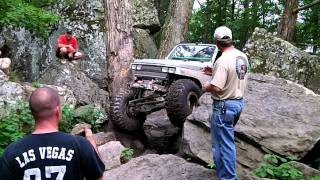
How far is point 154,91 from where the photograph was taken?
8.90 meters

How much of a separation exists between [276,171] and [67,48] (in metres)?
8.93

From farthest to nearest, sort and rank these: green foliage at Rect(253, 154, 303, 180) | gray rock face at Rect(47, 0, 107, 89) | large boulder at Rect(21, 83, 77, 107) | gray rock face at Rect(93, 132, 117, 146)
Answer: gray rock face at Rect(47, 0, 107, 89) < large boulder at Rect(21, 83, 77, 107) < gray rock face at Rect(93, 132, 117, 146) < green foliage at Rect(253, 154, 303, 180)

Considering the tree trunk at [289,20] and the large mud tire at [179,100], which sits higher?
the tree trunk at [289,20]

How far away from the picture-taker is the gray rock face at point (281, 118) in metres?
6.69

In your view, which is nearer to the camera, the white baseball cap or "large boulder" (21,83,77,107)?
the white baseball cap

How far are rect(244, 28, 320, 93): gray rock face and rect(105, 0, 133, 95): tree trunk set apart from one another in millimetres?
3919

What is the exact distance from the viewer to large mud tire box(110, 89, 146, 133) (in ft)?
29.4

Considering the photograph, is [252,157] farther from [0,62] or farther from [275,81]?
[0,62]

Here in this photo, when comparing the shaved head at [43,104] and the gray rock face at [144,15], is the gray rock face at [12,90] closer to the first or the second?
the shaved head at [43,104]

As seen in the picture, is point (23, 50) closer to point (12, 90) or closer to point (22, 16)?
point (22, 16)

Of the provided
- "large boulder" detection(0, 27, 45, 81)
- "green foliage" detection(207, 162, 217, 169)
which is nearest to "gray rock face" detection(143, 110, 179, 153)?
"green foliage" detection(207, 162, 217, 169)

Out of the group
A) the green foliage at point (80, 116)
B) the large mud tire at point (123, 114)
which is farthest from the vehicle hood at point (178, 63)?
the green foliage at point (80, 116)

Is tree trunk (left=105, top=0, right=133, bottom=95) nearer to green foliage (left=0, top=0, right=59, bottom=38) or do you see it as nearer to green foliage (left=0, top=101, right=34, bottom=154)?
green foliage (left=0, top=0, right=59, bottom=38)

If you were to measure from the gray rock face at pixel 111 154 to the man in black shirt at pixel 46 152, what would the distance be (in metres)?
4.62
